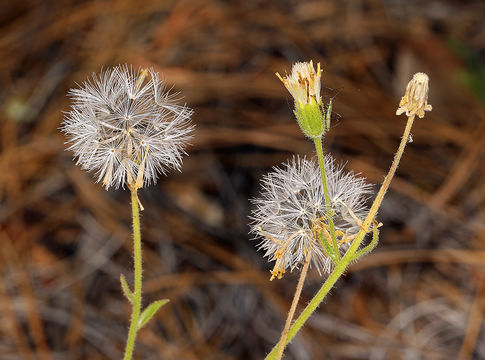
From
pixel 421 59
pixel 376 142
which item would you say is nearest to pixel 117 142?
pixel 376 142

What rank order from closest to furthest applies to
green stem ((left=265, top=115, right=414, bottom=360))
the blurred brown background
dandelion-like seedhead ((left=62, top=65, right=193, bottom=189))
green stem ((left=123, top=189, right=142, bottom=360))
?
green stem ((left=265, top=115, right=414, bottom=360)) < green stem ((left=123, top=189, right=142, bottom=360)) < dandelion-like seedhead ((left=62, top=65, right=193, bottom=189)) < the blurred brown background

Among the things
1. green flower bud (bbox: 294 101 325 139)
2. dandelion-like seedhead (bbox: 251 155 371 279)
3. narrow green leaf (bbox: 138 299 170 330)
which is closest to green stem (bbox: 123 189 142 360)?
narrow green leaf (bbox: 138 299 170 330)

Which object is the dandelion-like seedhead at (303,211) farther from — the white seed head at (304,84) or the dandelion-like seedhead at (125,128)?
the dandelion-like seedhead at (125,128)

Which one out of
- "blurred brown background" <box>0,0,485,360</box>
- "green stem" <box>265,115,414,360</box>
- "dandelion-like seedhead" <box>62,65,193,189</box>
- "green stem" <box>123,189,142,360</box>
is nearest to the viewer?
"green stem" <box>265,115,414,360</box>

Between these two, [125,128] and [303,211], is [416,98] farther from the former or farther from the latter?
[125,128]

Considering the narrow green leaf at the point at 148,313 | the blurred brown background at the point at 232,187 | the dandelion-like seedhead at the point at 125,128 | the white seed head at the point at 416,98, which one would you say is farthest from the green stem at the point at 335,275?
the blurred brown background at the point at 232,187

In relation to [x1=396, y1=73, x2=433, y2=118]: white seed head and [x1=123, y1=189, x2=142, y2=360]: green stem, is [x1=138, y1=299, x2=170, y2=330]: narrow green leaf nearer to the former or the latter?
[x1=123, y1=189, x2=142, y2=360]: green stem

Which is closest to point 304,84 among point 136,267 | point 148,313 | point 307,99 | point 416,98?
point 307,99

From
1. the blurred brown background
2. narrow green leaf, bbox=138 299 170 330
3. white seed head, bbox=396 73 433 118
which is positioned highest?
the blurred brown background
